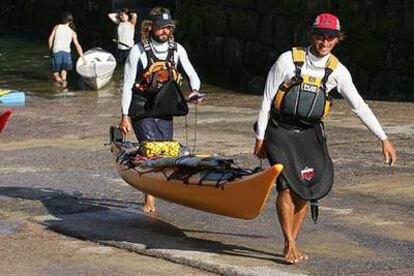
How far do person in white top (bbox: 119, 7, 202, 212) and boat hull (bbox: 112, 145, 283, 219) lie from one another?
1.77 ft

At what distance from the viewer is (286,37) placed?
21.6m

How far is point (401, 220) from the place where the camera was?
855 centimetres

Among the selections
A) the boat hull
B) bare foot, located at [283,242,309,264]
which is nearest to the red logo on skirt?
the boat hull

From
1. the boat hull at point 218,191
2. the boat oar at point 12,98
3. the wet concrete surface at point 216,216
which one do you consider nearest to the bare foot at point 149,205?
the wet concrete surface at point 216,216

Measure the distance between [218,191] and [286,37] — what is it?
14.6 m

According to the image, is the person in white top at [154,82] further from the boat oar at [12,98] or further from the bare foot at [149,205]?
the boat oar at [12,98]

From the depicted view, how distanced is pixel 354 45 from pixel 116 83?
524cm

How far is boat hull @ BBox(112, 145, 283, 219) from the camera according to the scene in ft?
22.5

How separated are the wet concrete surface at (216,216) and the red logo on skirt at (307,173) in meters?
0.58

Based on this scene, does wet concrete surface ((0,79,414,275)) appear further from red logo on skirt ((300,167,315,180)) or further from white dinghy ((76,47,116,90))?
white dinghy ((76,47,116,90))

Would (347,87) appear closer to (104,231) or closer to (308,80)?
(308,80)

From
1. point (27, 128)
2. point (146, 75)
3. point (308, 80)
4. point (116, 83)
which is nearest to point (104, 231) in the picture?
point (146, 75)

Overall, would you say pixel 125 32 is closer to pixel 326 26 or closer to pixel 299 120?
pixel 299 120

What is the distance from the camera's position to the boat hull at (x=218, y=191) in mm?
6844
